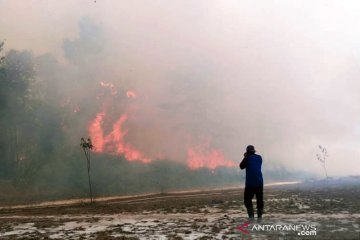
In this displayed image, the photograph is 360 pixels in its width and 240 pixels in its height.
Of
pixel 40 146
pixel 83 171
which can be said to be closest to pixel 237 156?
pixel 83 171

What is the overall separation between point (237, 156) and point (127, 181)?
128 ft

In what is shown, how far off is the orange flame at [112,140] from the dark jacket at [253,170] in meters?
58.5

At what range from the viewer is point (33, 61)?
70250 mm

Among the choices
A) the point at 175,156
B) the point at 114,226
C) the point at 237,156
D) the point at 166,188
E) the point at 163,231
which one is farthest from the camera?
the point at 237,156

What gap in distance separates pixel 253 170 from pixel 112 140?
2372 inches

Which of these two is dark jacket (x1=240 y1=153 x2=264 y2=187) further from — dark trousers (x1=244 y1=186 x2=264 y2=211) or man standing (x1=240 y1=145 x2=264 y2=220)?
dark trousers (x1=244 y1=186 x2=264 y2=211)

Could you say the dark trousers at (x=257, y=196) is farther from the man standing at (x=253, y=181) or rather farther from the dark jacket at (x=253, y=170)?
the dark jacket at (x=253, y=170)

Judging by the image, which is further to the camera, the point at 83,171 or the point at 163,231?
the point at 83,171

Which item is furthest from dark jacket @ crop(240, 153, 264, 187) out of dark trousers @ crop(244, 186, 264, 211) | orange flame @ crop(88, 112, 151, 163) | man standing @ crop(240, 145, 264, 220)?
orange flame @ crop(88, 112, 151, 163)

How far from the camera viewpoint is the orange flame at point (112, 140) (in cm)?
7000

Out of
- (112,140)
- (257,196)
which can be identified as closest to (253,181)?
(257,196)

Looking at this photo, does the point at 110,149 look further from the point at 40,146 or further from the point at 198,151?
the point at 198,151

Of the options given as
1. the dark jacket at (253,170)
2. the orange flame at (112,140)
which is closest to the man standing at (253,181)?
the dark jacket at (253,170)

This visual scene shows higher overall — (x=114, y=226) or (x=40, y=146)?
(x=40, y=146)
